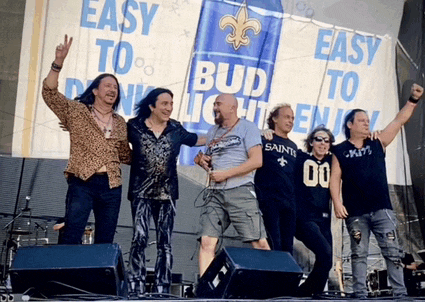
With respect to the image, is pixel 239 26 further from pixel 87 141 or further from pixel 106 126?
pixel 87 141

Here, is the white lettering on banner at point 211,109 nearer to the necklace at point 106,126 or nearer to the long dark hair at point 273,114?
the long dark hair at point 273,114

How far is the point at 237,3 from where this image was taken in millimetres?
5992

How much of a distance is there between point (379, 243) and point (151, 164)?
1.92 metres

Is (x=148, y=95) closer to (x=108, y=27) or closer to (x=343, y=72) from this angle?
(x=108, y=27)

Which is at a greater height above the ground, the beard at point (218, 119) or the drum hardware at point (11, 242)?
the beard at point (218, 119)

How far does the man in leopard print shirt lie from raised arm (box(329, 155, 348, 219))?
1.65 meters

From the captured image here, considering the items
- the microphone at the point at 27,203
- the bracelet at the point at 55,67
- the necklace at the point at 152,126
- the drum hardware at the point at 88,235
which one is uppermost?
the bracelet at the point at 55,67

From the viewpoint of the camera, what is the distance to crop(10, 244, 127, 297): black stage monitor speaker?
3578mm

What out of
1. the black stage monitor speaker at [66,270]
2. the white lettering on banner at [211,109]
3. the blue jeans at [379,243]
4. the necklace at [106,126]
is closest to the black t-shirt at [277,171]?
the white lettering on banner at [211,109]

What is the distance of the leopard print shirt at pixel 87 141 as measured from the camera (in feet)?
17.5

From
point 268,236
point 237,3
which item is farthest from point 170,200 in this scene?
point 237,3

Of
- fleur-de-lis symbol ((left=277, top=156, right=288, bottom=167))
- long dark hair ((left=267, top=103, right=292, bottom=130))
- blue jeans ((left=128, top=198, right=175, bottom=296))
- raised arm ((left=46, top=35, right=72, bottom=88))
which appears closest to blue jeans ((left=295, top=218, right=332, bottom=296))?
fleur-de-lis symbol ((left=277, top=156, right=288, bottom=167))

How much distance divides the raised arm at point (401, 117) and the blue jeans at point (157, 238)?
6.29 feet

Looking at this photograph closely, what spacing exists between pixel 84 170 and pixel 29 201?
489 millimetres
